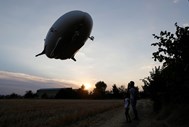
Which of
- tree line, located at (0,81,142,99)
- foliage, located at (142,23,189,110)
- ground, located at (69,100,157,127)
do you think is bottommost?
ground, located at (69,100,157,127)

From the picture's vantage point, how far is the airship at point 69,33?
17109 mm

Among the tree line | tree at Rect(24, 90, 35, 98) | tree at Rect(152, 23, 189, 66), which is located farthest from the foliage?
tree at Rect(24, 90, 35, 98)

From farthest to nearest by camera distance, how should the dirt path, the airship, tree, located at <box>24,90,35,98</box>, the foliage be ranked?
tree, located at <box>24,90,35,98</box>, the airship, the dirt path, the foliage

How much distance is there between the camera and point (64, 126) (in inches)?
631

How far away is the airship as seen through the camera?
56.1 feet

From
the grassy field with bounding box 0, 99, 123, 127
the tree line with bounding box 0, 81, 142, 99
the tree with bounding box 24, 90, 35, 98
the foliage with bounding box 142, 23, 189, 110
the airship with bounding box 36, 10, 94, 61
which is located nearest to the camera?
the foliage with bounding box 142, 23, 189, 110

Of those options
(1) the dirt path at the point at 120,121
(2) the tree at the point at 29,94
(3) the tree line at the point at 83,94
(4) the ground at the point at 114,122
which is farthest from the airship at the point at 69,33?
(2) the tree at the point at 29,94

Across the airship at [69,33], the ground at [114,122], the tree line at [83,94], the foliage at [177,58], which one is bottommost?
the ground at [114,122]

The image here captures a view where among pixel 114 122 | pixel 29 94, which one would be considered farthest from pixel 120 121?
pixel 29 94

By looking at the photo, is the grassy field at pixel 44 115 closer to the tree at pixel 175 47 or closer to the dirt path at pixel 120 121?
the dirt path at pixel 120 121

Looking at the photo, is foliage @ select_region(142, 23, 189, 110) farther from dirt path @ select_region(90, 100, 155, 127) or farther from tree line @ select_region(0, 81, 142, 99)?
tree line @ select_region(0, 81, 142, 99)

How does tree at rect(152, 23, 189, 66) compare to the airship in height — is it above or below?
below

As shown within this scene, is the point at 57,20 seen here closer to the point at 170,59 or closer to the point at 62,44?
the point at 62,44

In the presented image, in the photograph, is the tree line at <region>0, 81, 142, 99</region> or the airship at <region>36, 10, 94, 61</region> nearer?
the airship at <region>36, 10, 94, 61</region>
